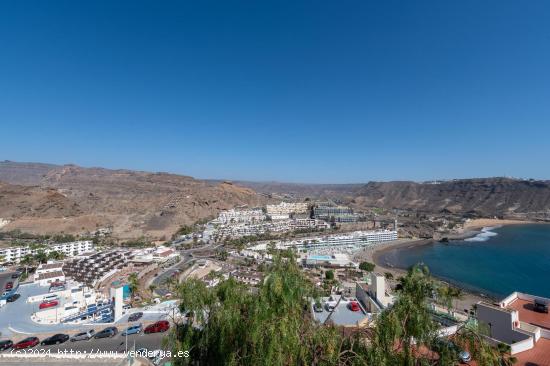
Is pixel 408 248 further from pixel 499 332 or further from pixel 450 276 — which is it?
pixel 499 332

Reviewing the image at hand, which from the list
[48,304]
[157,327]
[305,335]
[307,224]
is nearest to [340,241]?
[307,224]

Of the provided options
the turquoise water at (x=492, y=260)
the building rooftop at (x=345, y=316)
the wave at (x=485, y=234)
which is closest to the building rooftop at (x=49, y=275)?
the building rooftop at (x=345, y=316)

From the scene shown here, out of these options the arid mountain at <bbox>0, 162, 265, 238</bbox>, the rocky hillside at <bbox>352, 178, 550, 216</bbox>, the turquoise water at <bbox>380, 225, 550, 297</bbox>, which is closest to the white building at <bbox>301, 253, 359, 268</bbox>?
the turquoise water at <bbox>380, 225, 550, 297</bbox>

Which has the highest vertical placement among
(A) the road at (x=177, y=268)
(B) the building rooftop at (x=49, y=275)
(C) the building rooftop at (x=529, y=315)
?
(C) the building rooftop at (x=529, y=315)

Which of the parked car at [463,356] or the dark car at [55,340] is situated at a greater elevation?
the parked car at [463,356]

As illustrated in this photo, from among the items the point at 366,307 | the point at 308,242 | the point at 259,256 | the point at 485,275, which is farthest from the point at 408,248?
the point at 366,307

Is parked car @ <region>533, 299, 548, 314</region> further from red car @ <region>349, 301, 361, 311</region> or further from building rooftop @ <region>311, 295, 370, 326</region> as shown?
red car @ <region>349, 301, 361, 311</region>

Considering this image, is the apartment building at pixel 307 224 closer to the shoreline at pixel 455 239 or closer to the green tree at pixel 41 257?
the shoreline at pixel 455 239
